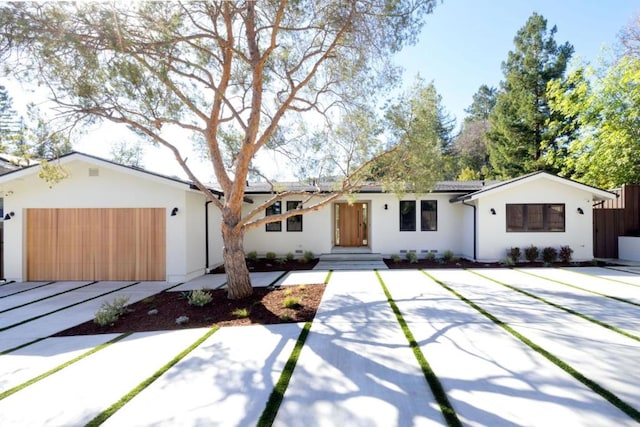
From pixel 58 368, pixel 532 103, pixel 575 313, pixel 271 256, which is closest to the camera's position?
pixel 58 368

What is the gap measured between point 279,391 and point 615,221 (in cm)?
1547

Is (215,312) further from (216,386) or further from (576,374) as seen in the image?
(576,374)

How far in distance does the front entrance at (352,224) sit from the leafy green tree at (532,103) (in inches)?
467

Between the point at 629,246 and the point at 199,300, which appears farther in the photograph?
the point at 629,246

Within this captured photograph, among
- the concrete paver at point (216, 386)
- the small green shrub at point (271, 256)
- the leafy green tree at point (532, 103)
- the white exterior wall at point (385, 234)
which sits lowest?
the concrete paver at point (216, 386)

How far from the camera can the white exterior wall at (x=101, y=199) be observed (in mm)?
8695

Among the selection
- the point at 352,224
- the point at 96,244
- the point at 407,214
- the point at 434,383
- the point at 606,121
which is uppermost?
the point at 606,121

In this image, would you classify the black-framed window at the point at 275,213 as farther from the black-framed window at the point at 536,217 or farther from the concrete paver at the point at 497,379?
the black-framed window at the point at 536,217

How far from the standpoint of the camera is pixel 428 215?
502 inches

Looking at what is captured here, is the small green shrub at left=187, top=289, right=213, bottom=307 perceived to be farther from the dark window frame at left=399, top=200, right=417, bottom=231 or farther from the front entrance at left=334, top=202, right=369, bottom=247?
the front entrance at left=334, top=202, right=369, bottom=247

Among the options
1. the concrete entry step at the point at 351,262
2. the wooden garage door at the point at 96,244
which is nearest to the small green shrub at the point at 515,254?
the concrete entry step at the point at 351,262

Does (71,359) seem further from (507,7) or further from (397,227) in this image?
(507,7)

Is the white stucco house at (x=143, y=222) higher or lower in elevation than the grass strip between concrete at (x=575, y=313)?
higher

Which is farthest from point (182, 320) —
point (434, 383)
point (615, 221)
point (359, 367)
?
point (615, 221)
